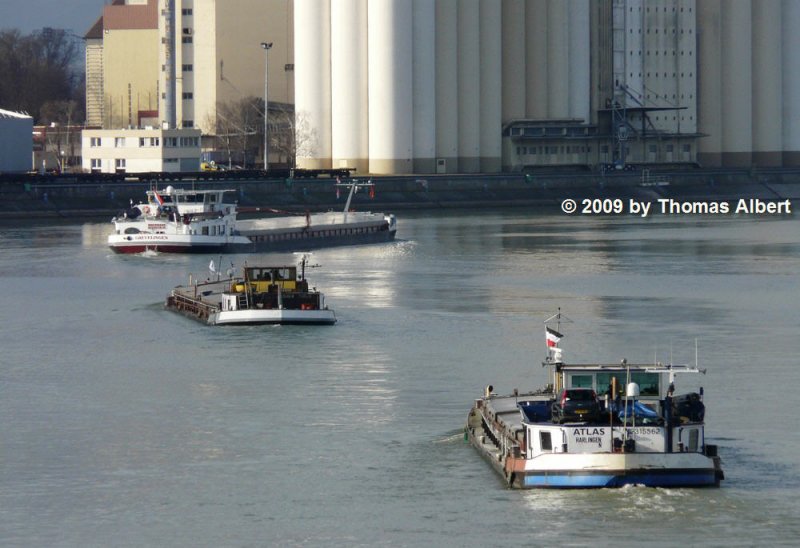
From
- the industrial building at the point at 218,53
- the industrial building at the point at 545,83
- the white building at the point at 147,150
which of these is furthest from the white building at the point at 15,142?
the industrial building at the point at 218,53

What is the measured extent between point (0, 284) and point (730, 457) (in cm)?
2979

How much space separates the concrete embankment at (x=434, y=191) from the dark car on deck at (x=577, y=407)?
2038 inches

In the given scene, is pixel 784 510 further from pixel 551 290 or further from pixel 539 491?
pixel 551 290

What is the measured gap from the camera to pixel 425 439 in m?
26.2

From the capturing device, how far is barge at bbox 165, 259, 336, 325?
39.1 meters

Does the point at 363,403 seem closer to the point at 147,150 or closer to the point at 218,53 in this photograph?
the point at 147,150

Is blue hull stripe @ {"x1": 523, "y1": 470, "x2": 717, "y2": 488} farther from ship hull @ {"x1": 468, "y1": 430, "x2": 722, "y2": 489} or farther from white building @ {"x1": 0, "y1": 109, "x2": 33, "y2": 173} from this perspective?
white building @ {"x1": 0, "y1": 109, "x2": 33, "y2": 173}

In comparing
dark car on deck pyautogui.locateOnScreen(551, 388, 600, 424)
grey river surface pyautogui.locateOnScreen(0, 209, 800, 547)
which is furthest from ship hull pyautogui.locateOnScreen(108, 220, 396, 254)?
dark car on deck pyautogui.locateOnScreen(551, 388, 600, 424)

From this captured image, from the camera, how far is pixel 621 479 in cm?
2238

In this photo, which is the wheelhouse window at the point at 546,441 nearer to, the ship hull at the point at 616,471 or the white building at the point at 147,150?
the ship hull at the point at 616,471

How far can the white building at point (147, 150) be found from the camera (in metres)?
96.9

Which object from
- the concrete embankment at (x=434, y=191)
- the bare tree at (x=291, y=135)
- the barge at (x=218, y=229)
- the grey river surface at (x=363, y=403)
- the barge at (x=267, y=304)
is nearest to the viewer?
the grey river surface at (x=363, y=403)

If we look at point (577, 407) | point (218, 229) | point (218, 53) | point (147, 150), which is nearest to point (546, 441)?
point (577, 407)

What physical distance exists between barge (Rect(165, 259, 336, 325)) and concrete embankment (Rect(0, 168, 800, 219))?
33.1 meters
